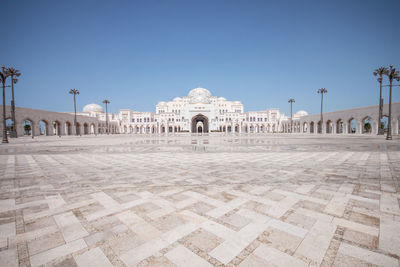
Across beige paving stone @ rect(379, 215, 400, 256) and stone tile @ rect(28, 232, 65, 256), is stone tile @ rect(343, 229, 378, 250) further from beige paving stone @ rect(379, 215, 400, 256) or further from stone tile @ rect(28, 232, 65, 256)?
stone tile @ rect(28, 232, 65, 256)

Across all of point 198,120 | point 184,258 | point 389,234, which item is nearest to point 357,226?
point 389,234

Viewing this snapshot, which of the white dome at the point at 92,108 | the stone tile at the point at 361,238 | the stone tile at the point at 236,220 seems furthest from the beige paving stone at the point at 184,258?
the white dome at the point at 92,108

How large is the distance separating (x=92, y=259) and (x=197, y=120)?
2332 inches

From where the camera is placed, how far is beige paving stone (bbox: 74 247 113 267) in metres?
1.47

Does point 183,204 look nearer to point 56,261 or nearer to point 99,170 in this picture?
point 56,261

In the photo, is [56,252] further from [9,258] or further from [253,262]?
[253,262]

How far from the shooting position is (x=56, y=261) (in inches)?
59.2

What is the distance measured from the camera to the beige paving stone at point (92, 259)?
147 centimetres

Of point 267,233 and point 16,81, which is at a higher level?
point 16,81

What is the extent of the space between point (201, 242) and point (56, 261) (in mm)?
1253

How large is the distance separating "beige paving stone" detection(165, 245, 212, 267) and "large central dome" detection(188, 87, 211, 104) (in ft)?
189

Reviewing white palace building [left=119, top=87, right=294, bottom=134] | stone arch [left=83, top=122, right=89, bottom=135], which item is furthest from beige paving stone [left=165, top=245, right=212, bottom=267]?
white palace building [left=119, top=87, right=294, bottom=134]

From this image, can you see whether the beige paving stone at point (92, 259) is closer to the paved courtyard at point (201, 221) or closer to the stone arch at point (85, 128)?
the paved courtyard at point (201, 221)

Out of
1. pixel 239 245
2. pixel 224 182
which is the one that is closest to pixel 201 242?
pixel 239 245
